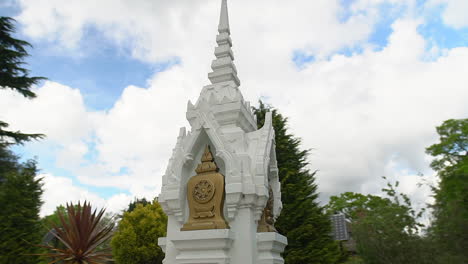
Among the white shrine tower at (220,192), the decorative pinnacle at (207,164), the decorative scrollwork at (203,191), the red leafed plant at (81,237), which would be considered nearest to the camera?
the white shrine tower at (220,192)

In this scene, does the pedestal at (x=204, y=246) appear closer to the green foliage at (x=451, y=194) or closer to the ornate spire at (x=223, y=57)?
the ornate spire at (x=223, y=57)

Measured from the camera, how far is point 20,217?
1373 centimetres

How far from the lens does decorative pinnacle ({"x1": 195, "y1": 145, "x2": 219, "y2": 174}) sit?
17.6 feet

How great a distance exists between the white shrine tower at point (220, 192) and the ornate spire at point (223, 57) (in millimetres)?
550

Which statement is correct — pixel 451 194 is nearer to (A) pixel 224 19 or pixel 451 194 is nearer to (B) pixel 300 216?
(B) pixel 300 216

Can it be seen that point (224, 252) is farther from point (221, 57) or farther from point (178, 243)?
point (221, 57)

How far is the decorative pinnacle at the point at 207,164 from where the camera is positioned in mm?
5351

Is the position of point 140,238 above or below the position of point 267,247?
above

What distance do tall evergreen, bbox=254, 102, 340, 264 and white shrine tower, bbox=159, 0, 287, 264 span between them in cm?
770

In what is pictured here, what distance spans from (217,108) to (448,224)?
19865 millimetres

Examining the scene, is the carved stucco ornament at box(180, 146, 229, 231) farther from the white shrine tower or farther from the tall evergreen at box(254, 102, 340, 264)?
the tall evergreen at box(254, 102, 340, 264)

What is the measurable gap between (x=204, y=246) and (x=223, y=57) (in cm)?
369

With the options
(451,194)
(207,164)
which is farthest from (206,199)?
(451,194)

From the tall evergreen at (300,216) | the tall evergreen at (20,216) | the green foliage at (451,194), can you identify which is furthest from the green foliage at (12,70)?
the green foliage at (451,194)
